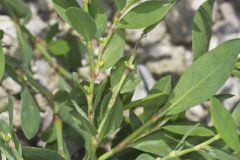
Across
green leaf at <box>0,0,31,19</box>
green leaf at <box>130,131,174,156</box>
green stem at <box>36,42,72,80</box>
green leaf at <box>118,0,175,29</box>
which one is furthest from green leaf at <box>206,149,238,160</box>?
green leaf at <box>0,0,31,19</box>

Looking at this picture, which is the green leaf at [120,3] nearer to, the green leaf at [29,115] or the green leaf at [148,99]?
the green leaf at [148,99]

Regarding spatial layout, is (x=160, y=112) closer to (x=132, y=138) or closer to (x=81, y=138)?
(x=132, y=138)

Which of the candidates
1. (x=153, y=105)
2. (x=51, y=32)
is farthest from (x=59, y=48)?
(x=153, y=105)

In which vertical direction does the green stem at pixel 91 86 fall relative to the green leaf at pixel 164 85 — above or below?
above

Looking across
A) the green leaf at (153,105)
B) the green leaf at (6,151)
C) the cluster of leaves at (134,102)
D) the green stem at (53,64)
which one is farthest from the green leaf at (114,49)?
the green stem at (53,64)

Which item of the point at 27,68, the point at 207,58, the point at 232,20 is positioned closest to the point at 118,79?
the point at 207,58

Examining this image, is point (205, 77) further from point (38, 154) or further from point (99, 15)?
point (38, 154)
